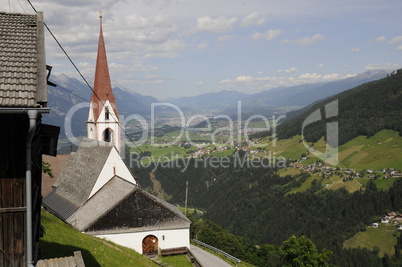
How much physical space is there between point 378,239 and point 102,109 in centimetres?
9386

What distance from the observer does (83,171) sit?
1281 inches

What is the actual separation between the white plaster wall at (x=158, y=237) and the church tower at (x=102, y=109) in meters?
12.0

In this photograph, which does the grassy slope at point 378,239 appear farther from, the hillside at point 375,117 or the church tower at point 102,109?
the church tower at point 102,109

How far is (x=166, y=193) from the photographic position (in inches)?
6555

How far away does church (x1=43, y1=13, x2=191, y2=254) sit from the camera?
2717 centimetres

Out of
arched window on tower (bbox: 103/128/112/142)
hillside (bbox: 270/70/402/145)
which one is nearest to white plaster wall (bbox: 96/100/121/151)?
arched window on tower (bbox: 103/128/112/142)

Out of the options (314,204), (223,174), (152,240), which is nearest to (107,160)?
(152,240)

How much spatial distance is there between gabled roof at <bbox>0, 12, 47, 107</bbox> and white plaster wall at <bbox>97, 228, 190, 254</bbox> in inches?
778

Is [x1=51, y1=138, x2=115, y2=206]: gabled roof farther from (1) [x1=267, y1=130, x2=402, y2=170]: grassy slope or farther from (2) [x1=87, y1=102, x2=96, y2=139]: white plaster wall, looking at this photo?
(1) [x1=267, y1=130, x2=402, y2=170]: grassy slope

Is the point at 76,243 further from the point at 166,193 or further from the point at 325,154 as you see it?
the point at 325,154

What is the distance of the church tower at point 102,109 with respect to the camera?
123 ft

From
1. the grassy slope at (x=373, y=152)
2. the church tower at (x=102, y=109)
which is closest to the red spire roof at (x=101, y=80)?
the church tower at (x=102, y=109)

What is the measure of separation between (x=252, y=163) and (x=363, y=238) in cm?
7834

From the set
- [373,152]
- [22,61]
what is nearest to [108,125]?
[22,61]
